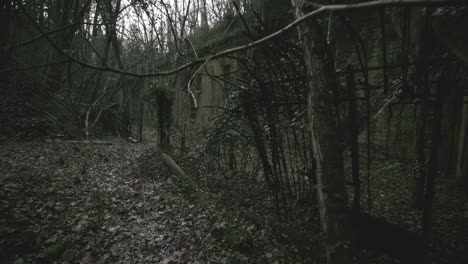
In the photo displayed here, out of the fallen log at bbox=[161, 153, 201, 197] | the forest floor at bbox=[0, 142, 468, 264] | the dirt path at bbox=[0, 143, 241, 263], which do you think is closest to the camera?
the forest floor at bbox=[0, 142, 468, 264]

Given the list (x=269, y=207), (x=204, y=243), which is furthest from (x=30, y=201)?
(x=269, y=207)

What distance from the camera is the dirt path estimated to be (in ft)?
10.7

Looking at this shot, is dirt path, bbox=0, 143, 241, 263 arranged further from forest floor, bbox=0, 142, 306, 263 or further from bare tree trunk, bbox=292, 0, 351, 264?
bare tree trunk, bbox=292, 0, 351, 264

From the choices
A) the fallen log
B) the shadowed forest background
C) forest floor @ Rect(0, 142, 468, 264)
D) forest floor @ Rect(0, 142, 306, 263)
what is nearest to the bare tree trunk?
the shadowed forest background

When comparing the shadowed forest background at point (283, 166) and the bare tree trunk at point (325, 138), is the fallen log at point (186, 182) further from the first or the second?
the bare tree trunk at point (325, 138)

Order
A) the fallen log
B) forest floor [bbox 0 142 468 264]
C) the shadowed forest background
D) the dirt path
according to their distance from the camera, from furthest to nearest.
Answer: the fallen log → the dirt path → forest floor [bbox 0 142 468 264] → the shadowed forest background

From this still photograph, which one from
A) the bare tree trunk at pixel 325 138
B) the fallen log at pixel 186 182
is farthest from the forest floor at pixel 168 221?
the bare tree trunk at pixel 325 138

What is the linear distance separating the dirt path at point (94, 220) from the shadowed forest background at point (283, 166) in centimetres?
2

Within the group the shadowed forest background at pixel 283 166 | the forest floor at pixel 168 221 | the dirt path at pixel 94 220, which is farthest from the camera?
the dirt path at pixel 94 220

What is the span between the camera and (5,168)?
5.84 m

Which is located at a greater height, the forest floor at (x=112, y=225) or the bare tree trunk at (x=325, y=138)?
the bare tree trunk at (x=325, y=138)

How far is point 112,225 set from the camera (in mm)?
4102

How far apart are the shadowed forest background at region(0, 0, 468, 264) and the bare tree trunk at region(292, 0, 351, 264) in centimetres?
1

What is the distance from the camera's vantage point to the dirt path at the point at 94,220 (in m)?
3.25
